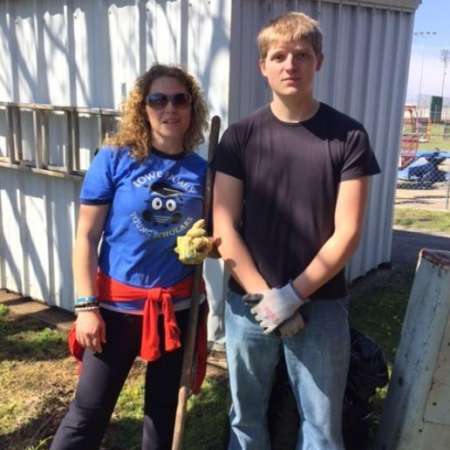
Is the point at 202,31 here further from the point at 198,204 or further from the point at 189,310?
the point at 189,310

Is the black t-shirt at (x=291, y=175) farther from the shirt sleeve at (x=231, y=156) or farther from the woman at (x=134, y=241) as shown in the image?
the woman at (x=134, y=241)

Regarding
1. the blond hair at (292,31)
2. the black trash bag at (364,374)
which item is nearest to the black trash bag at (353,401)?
the black trash bag at (364,374)

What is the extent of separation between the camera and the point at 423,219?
10875 mm

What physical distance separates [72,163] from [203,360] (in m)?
2.58

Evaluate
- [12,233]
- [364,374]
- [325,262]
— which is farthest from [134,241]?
[12,233]

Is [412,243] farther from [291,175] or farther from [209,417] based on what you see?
[291,175]

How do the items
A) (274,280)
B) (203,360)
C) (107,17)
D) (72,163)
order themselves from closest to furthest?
(274,280) < (203,360) < (107,17) < (72,163)

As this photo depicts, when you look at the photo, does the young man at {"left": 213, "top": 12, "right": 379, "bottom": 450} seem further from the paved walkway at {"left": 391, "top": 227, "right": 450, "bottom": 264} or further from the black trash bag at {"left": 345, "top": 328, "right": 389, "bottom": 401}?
the paved walkway at {"left": 391, "top": 227, "right": 450, "bottom": 264}

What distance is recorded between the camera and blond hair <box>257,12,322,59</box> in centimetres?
224

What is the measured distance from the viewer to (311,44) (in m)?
2.28

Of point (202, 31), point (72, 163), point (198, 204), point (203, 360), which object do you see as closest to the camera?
point (198, 204)

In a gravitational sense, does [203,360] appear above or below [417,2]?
below

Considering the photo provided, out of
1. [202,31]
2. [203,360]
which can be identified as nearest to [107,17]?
[202,31]

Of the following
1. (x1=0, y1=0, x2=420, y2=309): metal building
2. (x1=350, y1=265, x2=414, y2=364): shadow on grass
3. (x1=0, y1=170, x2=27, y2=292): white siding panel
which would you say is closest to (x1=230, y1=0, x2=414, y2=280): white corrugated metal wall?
(x1=0, y1=0, x2=420, y2=309): metal building
